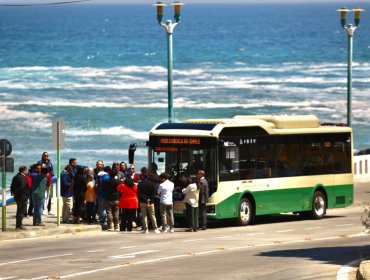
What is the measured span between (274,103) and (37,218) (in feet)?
258

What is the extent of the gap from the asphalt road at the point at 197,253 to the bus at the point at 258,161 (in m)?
0.77

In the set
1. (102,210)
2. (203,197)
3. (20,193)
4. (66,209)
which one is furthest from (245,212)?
(20,193)

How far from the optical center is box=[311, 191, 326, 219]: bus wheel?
35469mm

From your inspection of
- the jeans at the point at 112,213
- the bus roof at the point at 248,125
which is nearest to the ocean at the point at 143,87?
the bus roof at the point at 248,125

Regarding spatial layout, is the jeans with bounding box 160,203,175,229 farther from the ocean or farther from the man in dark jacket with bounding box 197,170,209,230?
the ocean

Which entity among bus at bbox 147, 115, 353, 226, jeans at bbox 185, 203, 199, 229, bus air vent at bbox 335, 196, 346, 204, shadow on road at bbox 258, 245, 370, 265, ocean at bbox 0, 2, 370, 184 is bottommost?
shadow on road at bbox 258, 245, 370, 265

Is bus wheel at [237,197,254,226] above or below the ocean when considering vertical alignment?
below

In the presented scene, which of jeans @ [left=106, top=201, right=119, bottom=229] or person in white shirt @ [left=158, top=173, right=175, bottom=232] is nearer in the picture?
person in white shirt @ [left=158, top=173, right=175, bottom=232]

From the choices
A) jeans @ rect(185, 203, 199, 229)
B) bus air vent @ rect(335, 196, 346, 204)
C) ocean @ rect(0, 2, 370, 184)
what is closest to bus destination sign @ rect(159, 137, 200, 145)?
jeans @ rect(185, 203, 199, 229)

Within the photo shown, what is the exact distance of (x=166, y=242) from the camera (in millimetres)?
28750

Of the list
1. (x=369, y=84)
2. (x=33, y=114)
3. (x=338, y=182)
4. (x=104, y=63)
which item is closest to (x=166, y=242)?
(x=338, y=182)

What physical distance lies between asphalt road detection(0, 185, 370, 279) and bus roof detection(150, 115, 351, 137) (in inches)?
92.7

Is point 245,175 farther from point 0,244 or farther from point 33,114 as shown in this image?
point 33,114

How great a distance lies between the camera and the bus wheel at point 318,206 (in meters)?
35.5
